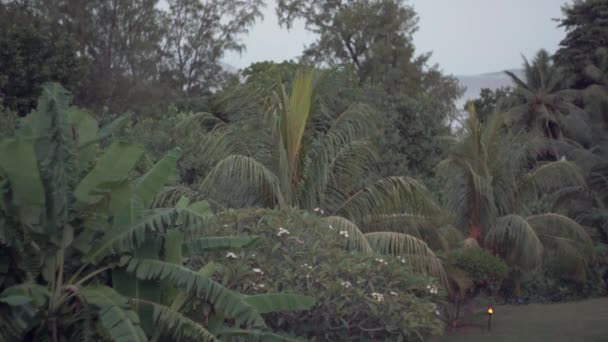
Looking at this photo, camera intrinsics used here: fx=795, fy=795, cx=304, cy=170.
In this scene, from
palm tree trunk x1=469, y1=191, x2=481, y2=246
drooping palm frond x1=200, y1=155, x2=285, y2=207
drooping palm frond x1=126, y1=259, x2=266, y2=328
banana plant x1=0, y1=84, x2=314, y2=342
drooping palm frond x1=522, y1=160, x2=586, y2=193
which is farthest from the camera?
drooping palm frond x1=522, y1=160, x2=586, y2=193

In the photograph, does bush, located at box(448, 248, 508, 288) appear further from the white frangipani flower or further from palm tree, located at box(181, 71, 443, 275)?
the white frangipani flower

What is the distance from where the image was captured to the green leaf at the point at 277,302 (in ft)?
26.9

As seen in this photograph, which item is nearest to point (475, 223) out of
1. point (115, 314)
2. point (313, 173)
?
point (313, 173)

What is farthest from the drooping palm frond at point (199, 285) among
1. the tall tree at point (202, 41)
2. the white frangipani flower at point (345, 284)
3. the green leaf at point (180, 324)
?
the tall tree at point (202, 41)

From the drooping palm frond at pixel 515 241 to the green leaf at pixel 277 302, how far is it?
9.46 metres

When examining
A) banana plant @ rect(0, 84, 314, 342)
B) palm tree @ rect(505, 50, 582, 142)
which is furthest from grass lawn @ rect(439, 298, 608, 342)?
palm tree @ rect(505, 50, 582, 142)

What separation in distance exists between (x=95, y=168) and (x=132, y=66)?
28338mm

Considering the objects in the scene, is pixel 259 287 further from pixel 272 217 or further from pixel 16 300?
pixel 16 300

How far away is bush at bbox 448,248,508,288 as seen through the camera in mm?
15375

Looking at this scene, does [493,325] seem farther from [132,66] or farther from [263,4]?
[263,4]

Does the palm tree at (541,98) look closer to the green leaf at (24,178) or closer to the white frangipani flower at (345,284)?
the white frangipani flower at (345,284)

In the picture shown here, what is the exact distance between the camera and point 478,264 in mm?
15414

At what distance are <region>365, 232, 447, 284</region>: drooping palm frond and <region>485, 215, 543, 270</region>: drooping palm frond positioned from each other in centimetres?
507

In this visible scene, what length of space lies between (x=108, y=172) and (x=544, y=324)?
12.5 meters
